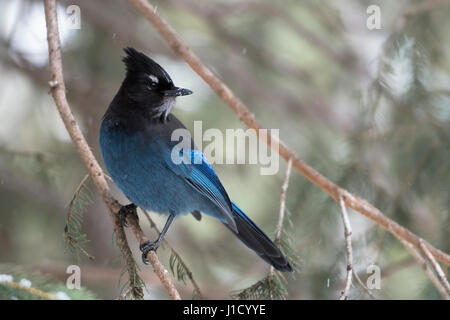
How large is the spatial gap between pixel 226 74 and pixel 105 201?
8.73 feet

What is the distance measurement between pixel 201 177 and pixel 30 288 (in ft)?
4.03

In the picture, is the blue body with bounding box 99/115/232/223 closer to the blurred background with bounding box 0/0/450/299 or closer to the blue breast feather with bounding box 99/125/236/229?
the blue breast feather with bounding box 99/125/236/229

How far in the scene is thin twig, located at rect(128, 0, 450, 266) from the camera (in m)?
2.59

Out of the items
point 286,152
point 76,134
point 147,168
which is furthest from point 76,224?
point 286,152

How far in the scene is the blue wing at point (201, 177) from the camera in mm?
3049

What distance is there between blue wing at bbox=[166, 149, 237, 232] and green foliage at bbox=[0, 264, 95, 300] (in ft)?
3.08

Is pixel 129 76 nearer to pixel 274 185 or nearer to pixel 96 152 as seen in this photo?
pixel 96 152

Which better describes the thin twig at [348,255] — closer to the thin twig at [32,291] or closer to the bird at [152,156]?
the bird at [152,156]

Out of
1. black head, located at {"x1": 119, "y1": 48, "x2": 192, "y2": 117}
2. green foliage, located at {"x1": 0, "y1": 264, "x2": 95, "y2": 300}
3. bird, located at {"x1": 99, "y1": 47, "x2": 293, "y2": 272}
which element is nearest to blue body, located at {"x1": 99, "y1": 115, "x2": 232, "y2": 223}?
bird, located at {"x1": 99, "y1": 47, "x2": 293, "y2": 272}

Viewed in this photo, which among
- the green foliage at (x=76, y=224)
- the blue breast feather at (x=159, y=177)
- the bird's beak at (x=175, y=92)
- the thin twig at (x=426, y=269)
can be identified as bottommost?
the thin twig at (x=426, y=269)

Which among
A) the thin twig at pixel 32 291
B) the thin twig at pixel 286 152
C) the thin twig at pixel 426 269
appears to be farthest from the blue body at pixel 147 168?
the thin twig at pixel 426 269

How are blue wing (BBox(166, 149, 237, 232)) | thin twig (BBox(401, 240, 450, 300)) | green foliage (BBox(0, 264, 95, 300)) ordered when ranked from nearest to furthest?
green foliage (BBox(0, 264, 95, 300)) → thin twig (BBox(401, 240, 450, 300)) → blue wing (BBox(166, 149, 237, 232))

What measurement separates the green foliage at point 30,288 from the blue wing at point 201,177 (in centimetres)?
94

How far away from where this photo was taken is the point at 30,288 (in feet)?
7.11
